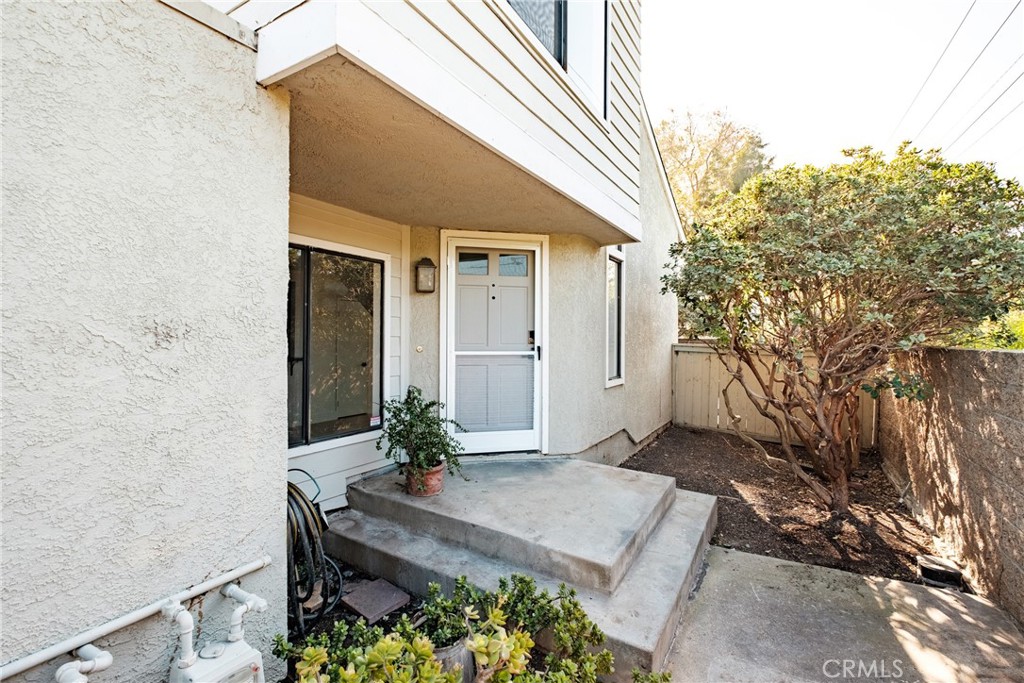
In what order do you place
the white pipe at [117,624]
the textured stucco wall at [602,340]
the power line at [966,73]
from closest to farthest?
the white pipe at [117,624], the textured stucco wall at [602,340], the power line at [966,73]

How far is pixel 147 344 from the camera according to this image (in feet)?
5.35

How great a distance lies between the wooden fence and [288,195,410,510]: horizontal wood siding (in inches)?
240

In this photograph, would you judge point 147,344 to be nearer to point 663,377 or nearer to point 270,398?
point 270,398

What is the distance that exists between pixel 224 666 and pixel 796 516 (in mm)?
4825

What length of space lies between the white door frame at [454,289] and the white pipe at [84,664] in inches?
124

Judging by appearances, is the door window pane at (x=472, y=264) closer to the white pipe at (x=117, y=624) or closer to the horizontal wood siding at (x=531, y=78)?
the horizontal wood siding at (x=531, y=78)

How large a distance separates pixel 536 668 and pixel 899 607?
2.53m

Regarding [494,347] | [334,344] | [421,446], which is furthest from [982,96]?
[334,344]

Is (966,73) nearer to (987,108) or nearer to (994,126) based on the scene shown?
(987,108)

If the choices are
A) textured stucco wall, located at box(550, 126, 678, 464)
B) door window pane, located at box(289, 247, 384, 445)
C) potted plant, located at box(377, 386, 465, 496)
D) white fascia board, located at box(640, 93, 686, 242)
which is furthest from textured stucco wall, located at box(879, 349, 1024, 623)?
door window pane, located at box(289, 247, 384, 445)

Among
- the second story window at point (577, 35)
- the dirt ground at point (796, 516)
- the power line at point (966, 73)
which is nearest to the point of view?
the second story window at point (577, 35)

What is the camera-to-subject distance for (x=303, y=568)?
2.71 meters

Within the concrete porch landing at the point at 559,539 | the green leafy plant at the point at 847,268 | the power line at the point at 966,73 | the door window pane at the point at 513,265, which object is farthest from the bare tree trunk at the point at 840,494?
the power line at the point at 966,73

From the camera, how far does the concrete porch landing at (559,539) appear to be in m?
2.54
